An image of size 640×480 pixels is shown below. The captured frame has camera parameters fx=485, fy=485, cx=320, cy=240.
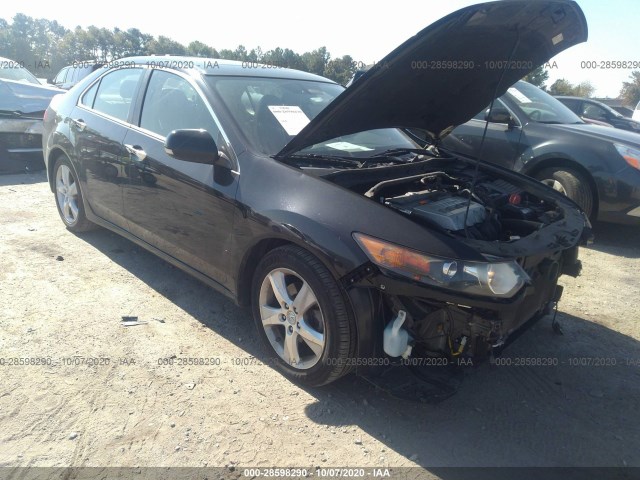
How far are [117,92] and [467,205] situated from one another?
10.3 feet

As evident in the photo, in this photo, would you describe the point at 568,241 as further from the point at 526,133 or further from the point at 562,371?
the point at 526,133

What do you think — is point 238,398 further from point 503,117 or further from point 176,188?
point 503,117

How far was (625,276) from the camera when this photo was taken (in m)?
4.51

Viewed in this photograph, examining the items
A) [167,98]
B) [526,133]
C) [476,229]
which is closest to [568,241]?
[476,229]

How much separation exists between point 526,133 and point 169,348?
4647mm

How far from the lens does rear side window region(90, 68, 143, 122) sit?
3949mm

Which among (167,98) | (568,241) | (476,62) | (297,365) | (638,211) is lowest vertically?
(297,365)

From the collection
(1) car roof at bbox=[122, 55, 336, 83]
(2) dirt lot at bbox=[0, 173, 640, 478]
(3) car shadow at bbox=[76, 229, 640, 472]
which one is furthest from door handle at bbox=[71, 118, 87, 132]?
(3) car shadow at bbox=[76, 229, 640, 472]

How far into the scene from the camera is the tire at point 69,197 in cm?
467

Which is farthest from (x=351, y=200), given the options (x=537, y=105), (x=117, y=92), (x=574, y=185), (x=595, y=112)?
(x=595, y=112)

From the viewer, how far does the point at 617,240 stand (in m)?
5.53

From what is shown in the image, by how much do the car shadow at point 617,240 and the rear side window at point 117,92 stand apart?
15.5 feet

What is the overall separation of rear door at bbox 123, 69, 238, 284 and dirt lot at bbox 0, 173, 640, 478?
0.56 m

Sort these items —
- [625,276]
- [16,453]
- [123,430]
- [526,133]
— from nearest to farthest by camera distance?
1. [16,453]
2. [123,430]
3. [625,276]
4. [526,133]
